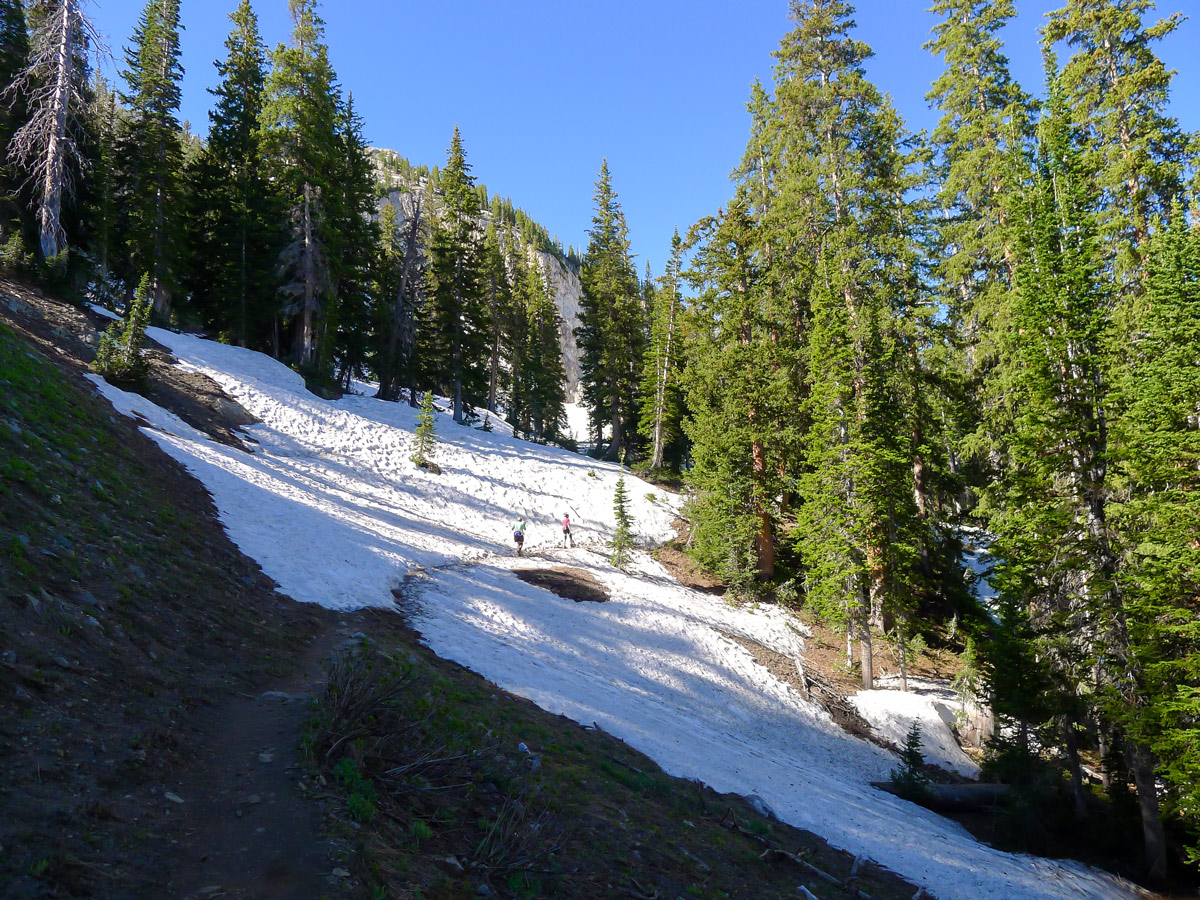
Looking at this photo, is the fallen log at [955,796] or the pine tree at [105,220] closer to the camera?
the fallen log at [955,796]

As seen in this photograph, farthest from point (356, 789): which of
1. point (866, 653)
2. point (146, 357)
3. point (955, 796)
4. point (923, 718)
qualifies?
point (146, 357)

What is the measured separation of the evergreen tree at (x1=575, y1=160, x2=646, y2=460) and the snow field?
15136mm

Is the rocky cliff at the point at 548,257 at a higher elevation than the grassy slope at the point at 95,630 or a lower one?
higher

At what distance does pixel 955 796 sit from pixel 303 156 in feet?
133

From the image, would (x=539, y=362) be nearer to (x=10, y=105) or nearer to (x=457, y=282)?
(x=457, y=282)

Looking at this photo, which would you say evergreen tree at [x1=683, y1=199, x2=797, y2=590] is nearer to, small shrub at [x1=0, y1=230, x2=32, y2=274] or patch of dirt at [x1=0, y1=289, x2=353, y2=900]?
patch of dirt at [x1=0, y1=289, x2=353, y2=900]

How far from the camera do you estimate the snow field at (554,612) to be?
11406 mm

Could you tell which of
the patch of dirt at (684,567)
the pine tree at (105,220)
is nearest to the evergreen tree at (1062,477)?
the patch of dirt at (684,567)

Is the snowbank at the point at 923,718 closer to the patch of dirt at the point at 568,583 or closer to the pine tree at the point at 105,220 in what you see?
the patch of dirt at the point at 568,583

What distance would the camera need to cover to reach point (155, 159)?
1180 inches

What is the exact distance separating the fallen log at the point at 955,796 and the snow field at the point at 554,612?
0.58m

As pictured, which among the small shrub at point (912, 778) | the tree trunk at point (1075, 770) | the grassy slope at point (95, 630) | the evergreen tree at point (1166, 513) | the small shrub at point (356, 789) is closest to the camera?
the grassy slope at point (95, 630)

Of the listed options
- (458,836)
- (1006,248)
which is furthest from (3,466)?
(1006,248)

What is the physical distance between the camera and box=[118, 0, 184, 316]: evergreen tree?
2970 cm
